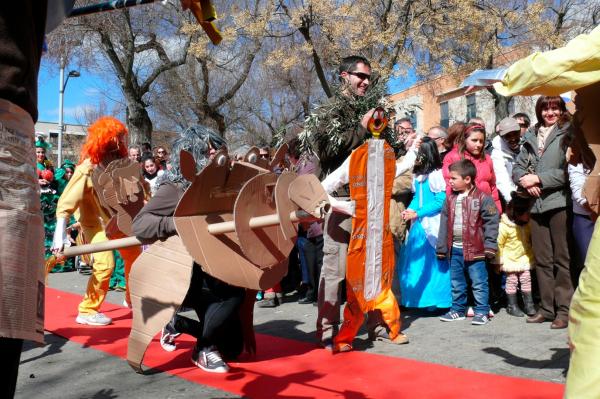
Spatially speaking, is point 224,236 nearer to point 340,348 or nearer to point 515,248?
point 340,348

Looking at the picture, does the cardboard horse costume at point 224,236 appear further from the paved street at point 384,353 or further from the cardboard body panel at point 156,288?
the paved street at point 384,353

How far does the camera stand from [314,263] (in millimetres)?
7020

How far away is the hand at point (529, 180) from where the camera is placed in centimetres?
510

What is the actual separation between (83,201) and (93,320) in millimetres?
1171

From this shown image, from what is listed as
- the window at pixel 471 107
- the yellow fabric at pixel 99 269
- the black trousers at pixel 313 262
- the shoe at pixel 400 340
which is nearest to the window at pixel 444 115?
the window at pixel 471 107

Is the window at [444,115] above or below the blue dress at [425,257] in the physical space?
above

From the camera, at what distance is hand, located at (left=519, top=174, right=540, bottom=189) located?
5102 mm

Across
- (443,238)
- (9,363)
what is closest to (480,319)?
(443,238)

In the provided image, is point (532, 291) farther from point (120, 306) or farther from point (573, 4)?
point (573, 4)

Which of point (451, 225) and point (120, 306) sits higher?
point (451, 225)

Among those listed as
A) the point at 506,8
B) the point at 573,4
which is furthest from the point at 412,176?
the point at 573,4

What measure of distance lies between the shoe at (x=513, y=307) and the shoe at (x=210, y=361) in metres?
2.82

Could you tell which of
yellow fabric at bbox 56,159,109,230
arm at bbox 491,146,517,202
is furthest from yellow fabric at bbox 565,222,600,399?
yellow fabric at bbox 56,159,109,230

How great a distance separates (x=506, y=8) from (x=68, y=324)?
1738cm
